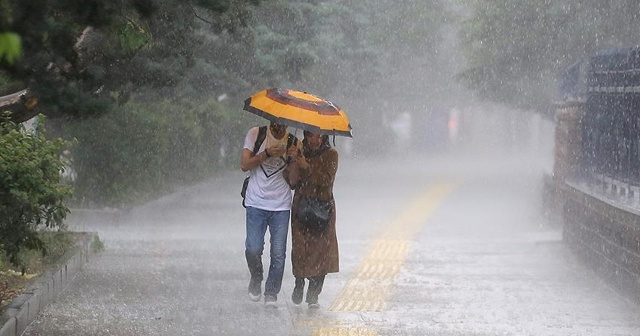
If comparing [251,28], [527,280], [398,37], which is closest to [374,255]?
[527,280]

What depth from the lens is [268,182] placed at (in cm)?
1040

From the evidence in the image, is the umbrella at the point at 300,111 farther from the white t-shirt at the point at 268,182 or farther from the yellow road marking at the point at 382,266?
the yellow road marking at the point at 382,266

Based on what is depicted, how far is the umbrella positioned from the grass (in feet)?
6.70

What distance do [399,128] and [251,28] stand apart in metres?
43.8

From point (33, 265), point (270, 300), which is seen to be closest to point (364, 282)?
point (270, 300)

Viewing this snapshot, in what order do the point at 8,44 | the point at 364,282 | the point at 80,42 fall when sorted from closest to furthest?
1. the point at 8,44
2. the point at 80,42
3. the point at 364,282

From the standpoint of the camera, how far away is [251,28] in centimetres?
2355

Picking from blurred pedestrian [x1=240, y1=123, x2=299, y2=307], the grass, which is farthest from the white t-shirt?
the grass

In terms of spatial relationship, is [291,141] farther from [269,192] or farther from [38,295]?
[38,295]

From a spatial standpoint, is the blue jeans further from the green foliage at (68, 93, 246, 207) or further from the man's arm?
the green foliage at (68, 93, 246, 207)

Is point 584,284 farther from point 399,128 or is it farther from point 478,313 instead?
point 399,128

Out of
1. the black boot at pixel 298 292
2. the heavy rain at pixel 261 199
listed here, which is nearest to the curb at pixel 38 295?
the heavy rain at pixel 261 199

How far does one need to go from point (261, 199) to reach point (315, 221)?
465 millimetres

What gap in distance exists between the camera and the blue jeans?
34.4 feet
